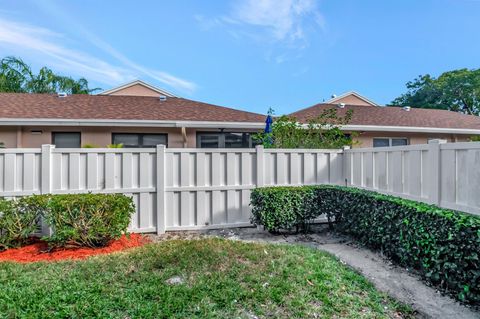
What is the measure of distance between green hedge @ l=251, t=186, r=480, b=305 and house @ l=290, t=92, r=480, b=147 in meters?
5.86

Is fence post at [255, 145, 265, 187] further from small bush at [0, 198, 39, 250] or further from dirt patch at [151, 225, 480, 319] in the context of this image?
small bush at [0, 198, 39, 250]

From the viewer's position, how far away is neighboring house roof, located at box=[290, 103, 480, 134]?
1170 centimetres

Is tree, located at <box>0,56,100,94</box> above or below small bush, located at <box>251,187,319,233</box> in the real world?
above

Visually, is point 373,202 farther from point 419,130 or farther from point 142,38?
point 142,38

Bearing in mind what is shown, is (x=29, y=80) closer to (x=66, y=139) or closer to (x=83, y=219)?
(x=66, y=139)

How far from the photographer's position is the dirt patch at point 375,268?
291cm

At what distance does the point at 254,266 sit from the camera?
147 inches

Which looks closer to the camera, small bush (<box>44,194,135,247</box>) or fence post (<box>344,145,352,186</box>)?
small bush (<box>44,194,135,247</box>)

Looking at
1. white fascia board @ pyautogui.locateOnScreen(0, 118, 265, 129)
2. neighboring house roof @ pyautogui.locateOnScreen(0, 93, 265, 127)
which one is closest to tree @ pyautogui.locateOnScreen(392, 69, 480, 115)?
neighboring house roof @ pyautogui.locateOnScreen(0, 93, 265, 127)

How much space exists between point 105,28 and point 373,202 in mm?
11305

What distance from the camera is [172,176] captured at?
5.89 metres

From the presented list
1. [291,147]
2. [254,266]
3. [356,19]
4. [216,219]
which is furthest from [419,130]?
[254,266]

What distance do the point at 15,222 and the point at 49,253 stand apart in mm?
800

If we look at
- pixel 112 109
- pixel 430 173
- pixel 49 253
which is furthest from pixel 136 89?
pixel 430 173
